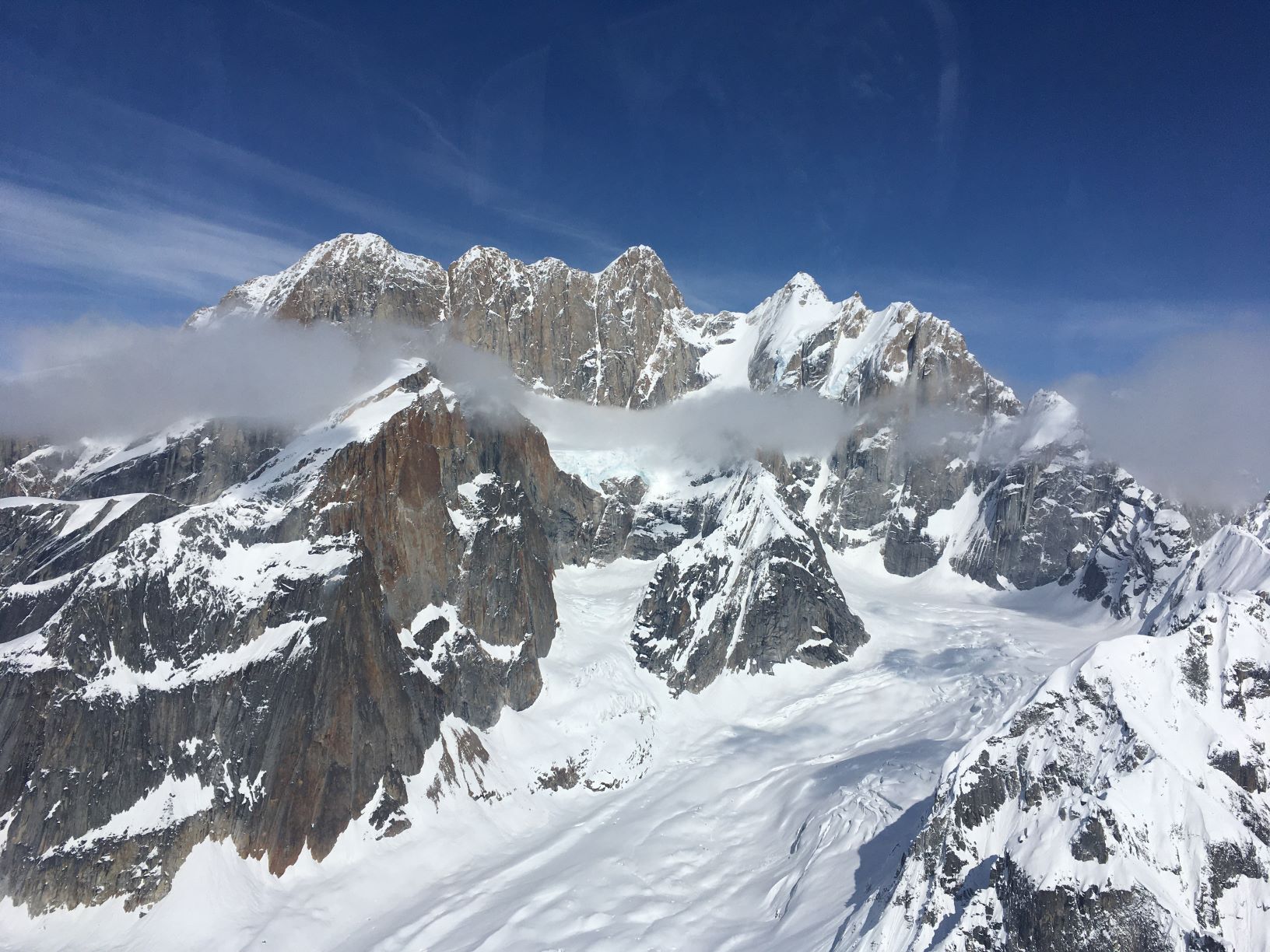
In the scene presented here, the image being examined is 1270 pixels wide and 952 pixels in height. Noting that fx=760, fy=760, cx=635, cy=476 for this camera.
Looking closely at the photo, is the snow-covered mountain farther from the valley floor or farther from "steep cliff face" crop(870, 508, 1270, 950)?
the valley floor

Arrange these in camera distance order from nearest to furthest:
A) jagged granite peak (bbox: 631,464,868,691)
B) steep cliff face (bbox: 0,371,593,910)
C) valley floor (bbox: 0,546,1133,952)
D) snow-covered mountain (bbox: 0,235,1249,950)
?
1. snow-covered mountain (bbox: 0,235,1249,950)
2. valley floor (bbox: 0,546,1133,952)
3. steep cliff face (bbox: 0,371,593,910)
4. jagged granite peak (bbox: 631,464,868,691)

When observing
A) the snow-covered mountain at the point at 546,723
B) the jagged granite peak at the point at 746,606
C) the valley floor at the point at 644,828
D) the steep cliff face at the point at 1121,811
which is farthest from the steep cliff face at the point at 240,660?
the steep cliff face at the point at 1121,811

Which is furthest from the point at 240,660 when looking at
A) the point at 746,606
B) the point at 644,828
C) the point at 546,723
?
the point at 746,606

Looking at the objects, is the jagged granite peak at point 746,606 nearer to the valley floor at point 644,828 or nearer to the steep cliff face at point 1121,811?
the valley floor at point 644,828

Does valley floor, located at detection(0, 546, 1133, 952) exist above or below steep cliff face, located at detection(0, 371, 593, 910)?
below

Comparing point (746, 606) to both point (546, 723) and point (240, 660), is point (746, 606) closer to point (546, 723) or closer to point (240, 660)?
point (546, 723)

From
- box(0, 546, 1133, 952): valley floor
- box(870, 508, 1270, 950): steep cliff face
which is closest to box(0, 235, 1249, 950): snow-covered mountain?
box(870, 508, 1270, 950): steep cliff face
